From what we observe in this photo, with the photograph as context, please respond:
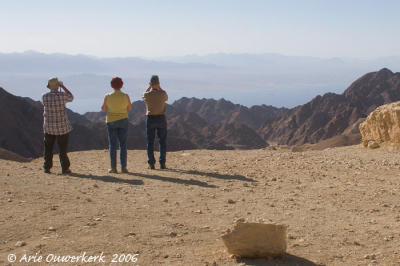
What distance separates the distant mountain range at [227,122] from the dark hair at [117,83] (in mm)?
36699

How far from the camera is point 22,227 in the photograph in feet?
18.3

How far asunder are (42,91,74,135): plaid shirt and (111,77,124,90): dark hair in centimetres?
83

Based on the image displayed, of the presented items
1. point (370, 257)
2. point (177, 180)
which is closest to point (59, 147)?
point (177, 180)

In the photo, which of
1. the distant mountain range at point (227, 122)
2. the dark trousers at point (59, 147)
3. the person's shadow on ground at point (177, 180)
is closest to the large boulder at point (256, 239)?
the person's shadow on ground at point (177, 180)

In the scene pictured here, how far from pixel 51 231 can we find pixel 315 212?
3.54m

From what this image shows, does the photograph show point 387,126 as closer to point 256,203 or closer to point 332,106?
point 256,203

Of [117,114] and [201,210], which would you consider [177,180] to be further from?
[201,210]

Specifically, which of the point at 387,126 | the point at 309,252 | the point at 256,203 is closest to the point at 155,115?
the point at 256,203

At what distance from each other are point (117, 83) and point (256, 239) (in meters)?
5.41

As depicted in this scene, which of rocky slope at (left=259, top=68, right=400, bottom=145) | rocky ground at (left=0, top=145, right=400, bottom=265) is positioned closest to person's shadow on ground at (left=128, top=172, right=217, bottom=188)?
rocky ground at (left=0, top=145, right=400, bottom=265)

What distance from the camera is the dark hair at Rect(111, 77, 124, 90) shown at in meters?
9.17

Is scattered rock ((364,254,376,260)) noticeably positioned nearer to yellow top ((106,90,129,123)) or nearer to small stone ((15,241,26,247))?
small stone ((15,241,26,247))

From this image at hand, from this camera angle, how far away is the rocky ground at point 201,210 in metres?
4.91

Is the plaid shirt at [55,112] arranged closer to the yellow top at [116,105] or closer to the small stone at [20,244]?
the yellow top at [116,105]
